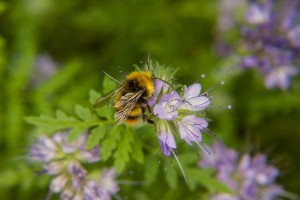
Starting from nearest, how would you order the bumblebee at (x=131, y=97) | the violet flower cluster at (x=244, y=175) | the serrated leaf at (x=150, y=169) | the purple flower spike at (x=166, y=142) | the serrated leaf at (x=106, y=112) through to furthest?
the purple flower spike at (x=166, y=142) < the bumblebee at (x=131, y=97) < the serrated leaf at (x=106, y=112) < the serrated leaf at (x=150, y=169) < the violet flower cluster at (x=244, y=175)

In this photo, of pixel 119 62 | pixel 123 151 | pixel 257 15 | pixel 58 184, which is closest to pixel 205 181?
pixel 123 151

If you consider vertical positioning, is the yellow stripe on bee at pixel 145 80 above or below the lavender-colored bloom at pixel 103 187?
above

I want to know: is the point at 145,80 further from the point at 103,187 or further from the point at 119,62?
the point at 119,62

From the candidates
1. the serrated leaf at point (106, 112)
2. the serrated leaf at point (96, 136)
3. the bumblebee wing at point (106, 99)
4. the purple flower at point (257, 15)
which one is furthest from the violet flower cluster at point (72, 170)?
the purple flower at point (257, 15)

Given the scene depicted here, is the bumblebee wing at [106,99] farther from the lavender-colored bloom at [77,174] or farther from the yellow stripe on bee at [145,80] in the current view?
the lavender-colored bloom at [77,174]

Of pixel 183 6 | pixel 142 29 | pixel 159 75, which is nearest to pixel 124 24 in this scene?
pixel 142 29
